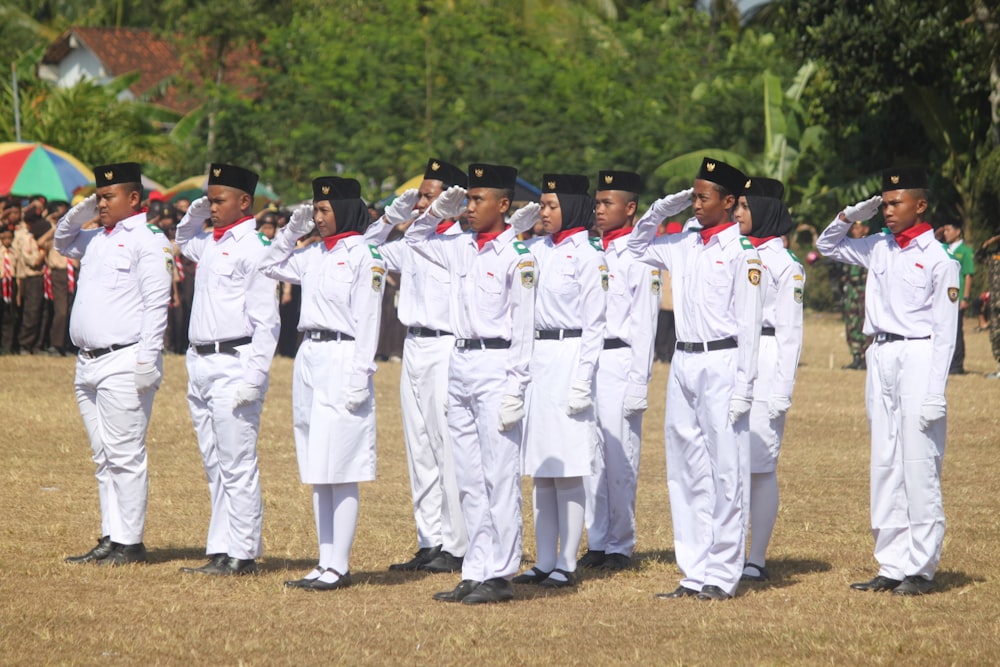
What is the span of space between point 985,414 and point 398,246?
10.2 m

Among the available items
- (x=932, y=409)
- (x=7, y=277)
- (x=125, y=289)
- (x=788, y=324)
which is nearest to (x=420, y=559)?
(x=125, y=289)

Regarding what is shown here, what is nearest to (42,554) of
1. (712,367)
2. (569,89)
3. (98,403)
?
(98,403)

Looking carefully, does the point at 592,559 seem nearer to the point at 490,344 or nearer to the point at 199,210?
the point at 490,344

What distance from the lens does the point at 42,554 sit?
9445 millimetres

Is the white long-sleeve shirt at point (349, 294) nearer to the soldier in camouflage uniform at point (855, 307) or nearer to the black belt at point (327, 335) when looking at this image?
the black belt at point (327, 335)

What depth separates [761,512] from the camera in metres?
9.14

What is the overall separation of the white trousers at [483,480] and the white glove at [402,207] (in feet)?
3.21

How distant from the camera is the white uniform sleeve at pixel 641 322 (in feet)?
31.6

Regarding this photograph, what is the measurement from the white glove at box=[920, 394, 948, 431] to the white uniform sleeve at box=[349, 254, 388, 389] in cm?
318

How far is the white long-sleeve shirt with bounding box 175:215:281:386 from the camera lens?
351 inches

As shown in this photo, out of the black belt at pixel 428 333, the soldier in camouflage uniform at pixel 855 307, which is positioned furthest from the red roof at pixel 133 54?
the black belt at pixel 428 333

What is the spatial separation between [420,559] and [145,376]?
2.09m

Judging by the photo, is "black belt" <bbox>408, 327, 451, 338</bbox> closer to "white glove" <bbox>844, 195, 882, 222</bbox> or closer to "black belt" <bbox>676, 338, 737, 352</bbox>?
"black belt" <bbox>676, 338, 737, 352</bbox>

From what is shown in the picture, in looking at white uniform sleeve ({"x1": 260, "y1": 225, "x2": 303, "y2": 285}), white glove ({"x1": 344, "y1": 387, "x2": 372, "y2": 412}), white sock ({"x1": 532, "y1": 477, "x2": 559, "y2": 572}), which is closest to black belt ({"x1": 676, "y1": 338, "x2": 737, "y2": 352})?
white sock ({"x1": 532, "y1": 477, "x2": 559, "y2": 572})
